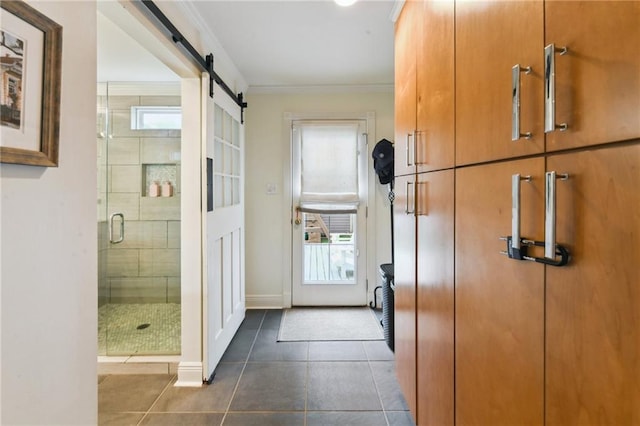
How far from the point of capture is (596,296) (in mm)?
625

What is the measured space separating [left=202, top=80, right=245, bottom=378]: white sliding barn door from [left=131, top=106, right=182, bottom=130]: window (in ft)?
2.16

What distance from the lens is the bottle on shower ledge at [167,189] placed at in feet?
10.8

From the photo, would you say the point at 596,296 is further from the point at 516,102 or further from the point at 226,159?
the point at 226,159

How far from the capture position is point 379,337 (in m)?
2.92

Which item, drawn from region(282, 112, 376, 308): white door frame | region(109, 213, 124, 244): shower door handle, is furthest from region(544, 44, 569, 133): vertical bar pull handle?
region(109, 213, 124, 244): shower door handle

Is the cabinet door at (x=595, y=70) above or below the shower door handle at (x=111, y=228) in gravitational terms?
above

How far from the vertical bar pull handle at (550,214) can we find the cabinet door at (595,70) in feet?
0.22

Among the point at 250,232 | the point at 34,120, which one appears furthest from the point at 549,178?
the point at 250,232

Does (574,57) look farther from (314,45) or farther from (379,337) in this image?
(379,337)

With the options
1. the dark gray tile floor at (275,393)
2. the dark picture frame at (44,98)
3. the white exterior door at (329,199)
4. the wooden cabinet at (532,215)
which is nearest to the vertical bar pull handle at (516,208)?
the wooden cabinet at (532,215)

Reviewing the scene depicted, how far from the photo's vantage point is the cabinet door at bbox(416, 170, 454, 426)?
1.28 meters

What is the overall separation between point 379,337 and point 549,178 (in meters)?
2.51

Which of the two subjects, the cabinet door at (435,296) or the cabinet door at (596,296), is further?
the cabinet door at (435,296)

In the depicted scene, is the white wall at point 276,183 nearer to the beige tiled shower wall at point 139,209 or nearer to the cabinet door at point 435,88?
the beige tiled shower wall at point 139,209
